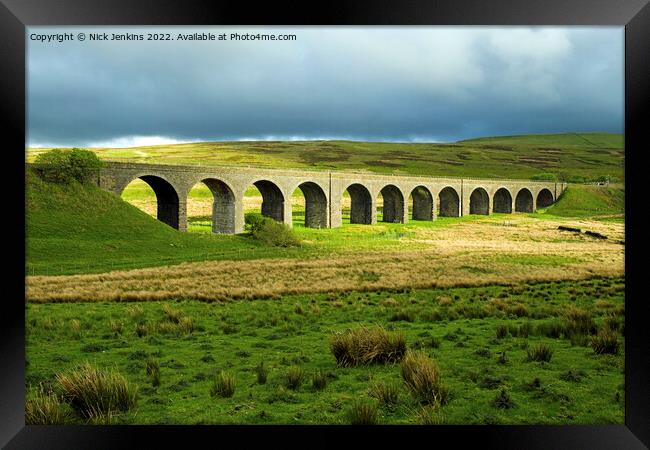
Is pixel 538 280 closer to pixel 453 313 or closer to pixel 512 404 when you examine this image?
pixel 453 313

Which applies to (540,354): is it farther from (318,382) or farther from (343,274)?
(343,274)

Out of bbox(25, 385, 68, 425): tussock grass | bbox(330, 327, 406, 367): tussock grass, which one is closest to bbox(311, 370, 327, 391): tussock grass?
bbox(330, 327, 406, 367): tussock grass

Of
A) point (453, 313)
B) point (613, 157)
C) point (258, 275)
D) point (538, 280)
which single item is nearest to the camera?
point (453, 313)

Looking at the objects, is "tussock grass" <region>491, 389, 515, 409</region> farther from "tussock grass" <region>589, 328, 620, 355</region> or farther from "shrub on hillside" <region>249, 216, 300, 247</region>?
"shrub on hillside" <region>249, 216, 300, 247</region>

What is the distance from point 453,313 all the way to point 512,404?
505cm

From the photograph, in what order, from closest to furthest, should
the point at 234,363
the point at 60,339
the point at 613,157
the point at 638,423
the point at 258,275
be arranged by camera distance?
the point at 638,423, the point at 234,363, the point at 60,339, the point at 258,275, the point at 613,157

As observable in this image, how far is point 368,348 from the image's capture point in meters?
7.11

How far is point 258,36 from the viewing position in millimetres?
7227

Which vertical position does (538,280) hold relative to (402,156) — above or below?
below

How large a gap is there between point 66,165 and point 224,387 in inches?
995

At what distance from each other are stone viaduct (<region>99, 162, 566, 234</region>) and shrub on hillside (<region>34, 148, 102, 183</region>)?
117cm

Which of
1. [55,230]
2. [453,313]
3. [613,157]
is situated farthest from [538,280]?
[613,157]

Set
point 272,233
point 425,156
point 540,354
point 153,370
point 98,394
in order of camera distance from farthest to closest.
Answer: point 425,156 → point 272,233 → point 540,354 → point 153,370 → point 98,394

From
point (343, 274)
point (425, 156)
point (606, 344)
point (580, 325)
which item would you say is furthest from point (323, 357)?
point (425, 156)
